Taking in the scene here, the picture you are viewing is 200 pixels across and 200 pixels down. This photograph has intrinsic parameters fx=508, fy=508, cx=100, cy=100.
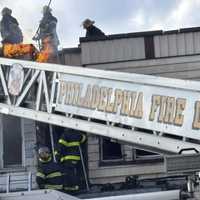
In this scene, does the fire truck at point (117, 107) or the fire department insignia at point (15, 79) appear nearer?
the fire truck at point (117, 107)

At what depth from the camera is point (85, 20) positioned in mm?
10555

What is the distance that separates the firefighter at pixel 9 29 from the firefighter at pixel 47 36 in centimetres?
45

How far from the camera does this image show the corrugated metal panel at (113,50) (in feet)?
33.8

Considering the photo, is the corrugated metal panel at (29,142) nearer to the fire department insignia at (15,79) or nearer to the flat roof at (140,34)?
the flat roof at (140,34)

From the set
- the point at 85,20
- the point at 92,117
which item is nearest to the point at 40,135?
the point at 85,20

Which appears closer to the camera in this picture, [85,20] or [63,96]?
[63,96]

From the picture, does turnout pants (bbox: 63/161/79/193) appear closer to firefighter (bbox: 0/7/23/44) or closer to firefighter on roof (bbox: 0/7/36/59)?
firefighter on roof (bbox: 0/7/36/59)

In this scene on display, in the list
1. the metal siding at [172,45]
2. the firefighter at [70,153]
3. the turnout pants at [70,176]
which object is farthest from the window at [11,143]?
the metal siding at [172,45]

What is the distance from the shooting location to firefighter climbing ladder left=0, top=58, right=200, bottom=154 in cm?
602

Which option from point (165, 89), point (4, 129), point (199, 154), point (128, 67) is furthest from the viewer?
point (4, 129)

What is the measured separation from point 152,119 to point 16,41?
5.41 meters

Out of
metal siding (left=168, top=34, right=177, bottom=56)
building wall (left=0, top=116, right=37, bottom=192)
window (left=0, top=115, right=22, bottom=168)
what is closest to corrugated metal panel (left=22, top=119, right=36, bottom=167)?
building wall (left=0, top=116, right=37, bottom=192)

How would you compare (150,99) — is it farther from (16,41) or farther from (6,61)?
(16,41)

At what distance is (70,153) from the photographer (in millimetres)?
8531
